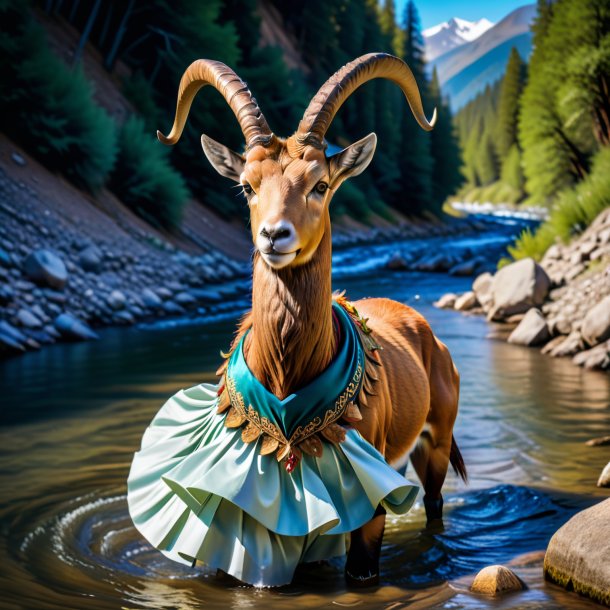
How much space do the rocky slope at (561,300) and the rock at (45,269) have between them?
272 inches

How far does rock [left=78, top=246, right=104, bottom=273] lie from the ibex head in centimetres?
1198

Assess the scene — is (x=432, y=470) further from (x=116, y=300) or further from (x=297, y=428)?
(x=116, y=300)

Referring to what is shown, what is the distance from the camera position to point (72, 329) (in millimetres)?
13500

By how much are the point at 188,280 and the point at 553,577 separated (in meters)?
15.0

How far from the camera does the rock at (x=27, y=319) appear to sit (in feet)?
43.5

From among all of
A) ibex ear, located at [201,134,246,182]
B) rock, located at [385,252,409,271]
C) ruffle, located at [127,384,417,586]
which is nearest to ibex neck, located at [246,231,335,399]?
ruffle, located at [127,384,417,586]

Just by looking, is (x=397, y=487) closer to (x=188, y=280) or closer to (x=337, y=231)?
(x=188, y=280)

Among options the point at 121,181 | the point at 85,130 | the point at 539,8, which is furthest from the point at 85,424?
the point at 539,8

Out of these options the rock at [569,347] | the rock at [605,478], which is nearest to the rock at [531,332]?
the rock at [569,347]

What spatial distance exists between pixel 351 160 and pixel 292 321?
2.84ft

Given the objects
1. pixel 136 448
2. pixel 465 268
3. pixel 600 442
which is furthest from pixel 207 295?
pixel 600 442

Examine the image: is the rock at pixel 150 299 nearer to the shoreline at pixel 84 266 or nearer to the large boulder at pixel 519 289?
the shoreline at pixel 84 266

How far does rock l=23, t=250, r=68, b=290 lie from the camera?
14.6m

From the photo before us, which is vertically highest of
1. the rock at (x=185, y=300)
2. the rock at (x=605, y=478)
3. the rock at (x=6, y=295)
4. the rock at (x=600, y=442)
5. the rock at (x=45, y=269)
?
the rock at (x=45, y=269)
